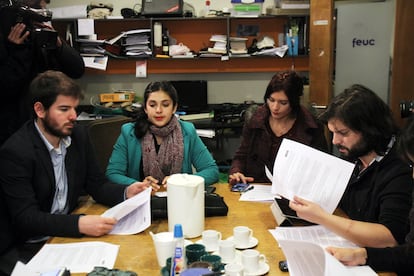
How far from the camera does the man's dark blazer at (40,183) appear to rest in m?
1.63

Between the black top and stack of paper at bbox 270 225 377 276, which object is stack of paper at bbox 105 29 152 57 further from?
stack of paper at bbox 270 225 377 276

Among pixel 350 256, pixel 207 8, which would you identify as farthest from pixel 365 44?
pixel 350 256

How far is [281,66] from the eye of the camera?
452cm

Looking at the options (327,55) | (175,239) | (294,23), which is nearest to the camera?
(175,239)

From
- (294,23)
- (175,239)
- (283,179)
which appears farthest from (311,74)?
(175,239)

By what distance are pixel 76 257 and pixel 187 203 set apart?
40cm

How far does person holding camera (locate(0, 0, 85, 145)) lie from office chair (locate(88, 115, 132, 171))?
0.40 m

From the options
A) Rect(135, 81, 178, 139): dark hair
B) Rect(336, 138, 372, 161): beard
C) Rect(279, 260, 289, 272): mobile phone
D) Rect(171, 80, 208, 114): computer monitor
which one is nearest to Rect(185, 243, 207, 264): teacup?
Rect(279, 260, 289, 272): mobile phone

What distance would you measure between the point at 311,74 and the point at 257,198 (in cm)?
204

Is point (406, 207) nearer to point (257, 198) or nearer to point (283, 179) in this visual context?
point (283, 179)

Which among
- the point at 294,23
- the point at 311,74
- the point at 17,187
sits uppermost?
the point at 294,23

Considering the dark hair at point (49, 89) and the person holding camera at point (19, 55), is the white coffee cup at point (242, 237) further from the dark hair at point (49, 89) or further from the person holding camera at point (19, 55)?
the person holding camera at point (19, 55)

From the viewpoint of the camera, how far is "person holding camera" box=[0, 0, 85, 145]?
240cm

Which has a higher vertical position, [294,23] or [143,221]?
[294,23]
